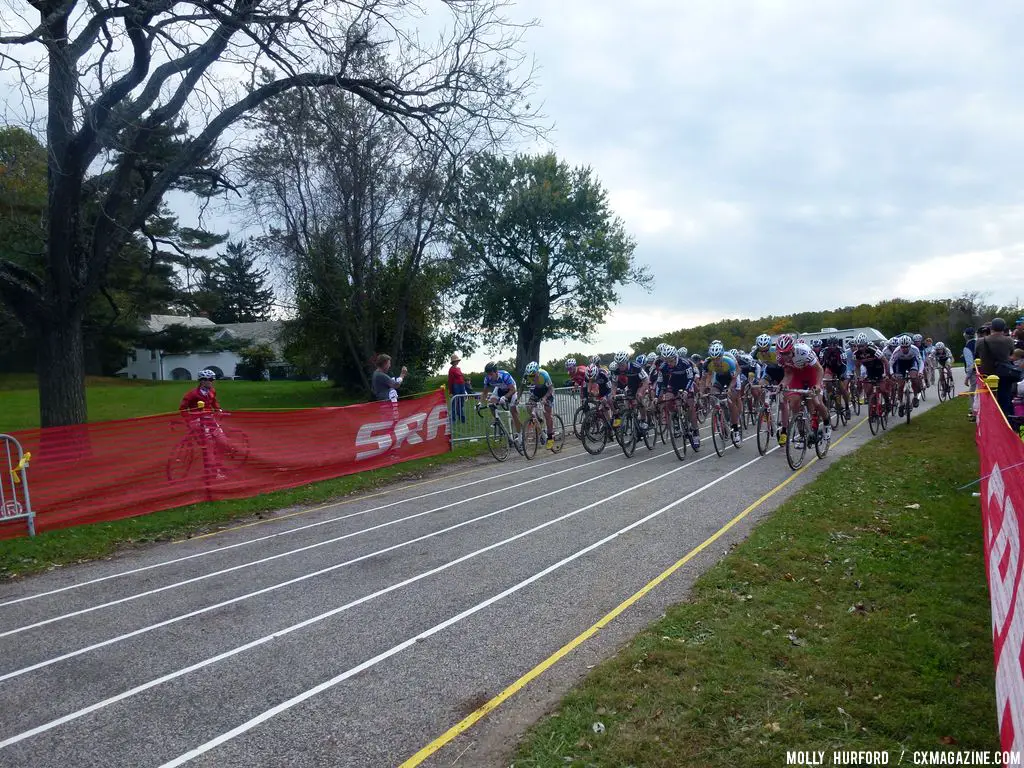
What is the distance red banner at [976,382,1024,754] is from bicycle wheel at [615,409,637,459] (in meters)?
9.28

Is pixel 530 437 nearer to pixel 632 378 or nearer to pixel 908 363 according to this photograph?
pixel 632 378

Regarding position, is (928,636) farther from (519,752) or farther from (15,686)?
(15,686)

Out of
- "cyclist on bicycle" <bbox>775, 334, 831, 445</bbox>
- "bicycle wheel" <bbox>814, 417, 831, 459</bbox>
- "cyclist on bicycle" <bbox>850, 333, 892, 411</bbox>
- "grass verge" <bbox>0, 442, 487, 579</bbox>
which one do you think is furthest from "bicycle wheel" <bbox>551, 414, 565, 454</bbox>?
"cyclist on bicycle" <bbox>850, 333, 892, 411</bbox>

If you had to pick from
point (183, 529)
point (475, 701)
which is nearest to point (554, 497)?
point (183, 529)

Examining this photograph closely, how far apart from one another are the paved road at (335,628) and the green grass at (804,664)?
14.0 inches

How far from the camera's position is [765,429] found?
44.5ft

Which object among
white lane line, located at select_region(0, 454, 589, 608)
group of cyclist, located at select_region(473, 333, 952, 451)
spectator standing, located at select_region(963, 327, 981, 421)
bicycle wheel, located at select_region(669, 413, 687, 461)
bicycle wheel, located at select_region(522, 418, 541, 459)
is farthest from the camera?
bicycle wheel, located at select_region(522, 418, 541, 459)

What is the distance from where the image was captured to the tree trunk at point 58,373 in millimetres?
12609

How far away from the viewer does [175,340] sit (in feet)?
145

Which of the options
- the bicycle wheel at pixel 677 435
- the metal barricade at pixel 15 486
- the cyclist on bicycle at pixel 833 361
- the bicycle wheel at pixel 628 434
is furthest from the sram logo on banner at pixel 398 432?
the cyclist on bicycle at pixel 833 361

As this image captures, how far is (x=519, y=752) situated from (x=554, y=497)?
6678mm

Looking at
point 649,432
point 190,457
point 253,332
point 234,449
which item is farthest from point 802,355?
point 253,332

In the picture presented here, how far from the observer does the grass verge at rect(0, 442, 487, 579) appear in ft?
26.1

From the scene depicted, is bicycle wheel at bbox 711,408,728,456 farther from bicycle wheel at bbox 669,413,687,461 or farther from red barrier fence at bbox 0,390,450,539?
red barrier fence at bbox 0,390,450,539
